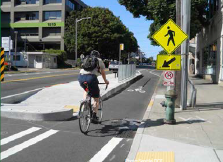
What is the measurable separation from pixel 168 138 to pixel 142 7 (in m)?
19.0

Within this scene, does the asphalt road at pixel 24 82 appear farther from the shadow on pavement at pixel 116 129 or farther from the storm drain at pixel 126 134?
the storm drain at pixel 126 134

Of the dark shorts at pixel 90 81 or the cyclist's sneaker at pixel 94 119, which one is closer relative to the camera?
the dark shorts at pixel 90 81

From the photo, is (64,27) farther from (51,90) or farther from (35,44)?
(51,90)

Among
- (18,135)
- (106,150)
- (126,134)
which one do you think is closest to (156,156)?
(106,150)

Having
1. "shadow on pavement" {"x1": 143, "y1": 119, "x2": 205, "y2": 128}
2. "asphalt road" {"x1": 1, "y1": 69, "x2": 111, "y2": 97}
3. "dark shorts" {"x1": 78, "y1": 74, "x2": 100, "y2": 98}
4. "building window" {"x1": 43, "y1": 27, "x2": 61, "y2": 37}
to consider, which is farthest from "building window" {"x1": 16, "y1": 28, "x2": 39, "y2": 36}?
"dark shorts" {"x1": 78, "y1": 74, "x2": 100, "y2": 98}

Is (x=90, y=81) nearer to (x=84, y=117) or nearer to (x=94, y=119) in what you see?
(x=84, y=117)

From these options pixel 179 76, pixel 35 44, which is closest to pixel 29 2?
pixel 35 44

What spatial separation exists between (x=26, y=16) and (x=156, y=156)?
57125mm

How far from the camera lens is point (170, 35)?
7.62m

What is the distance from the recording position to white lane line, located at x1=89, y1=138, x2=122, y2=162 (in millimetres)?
4559

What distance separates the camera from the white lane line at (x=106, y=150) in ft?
15.0

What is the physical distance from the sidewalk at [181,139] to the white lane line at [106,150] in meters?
0.39

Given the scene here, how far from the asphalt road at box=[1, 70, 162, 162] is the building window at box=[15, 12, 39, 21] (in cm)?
5310

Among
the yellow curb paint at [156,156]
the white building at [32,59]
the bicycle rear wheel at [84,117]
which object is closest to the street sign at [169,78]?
the bicycle rear wheel at [84,117]
